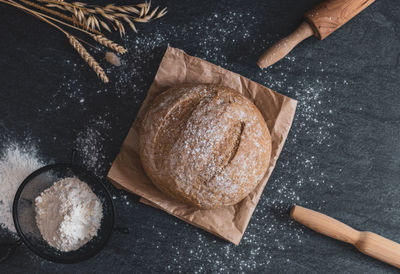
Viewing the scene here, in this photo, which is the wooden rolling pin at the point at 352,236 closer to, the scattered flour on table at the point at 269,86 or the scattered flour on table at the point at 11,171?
the scattered flour on table at the point at 269,86

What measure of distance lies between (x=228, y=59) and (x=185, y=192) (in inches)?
23.6

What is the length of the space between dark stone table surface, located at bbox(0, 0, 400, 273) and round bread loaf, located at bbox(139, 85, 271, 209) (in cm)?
24

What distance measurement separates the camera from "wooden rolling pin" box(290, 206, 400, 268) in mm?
1464

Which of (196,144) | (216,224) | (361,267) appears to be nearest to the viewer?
(196,144)

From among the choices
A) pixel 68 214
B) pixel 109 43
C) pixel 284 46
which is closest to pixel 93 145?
pixel 68 214

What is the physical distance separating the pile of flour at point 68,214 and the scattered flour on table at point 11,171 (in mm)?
154

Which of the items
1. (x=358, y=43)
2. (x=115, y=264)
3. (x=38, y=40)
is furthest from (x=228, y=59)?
(x=115, y=264)

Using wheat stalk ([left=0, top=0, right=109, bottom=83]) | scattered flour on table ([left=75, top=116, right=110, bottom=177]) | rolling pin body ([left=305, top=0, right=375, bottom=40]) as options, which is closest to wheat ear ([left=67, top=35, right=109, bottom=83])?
wheat stalk ([left=0, top=0, right=109, bottom=83])

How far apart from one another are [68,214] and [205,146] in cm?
57

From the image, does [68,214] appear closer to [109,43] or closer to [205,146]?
[205,146]

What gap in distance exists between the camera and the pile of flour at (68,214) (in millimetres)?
1341

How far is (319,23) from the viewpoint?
1.42m

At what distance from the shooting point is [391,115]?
61.5 inches

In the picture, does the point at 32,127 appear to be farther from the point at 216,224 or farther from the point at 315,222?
the point at 315,222
